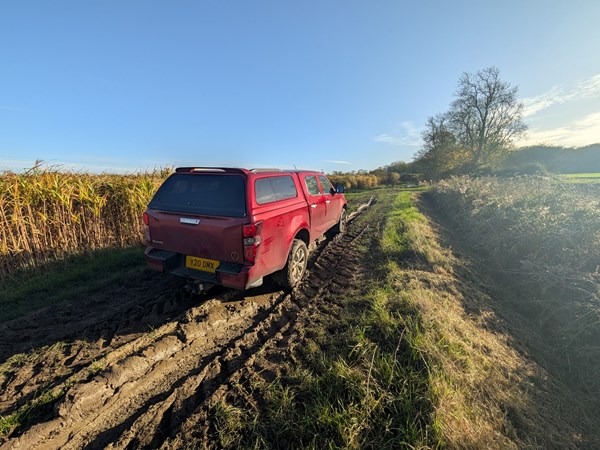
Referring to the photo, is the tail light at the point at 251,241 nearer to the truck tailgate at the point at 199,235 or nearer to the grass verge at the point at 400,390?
the truck tailgate at the point at 199,235

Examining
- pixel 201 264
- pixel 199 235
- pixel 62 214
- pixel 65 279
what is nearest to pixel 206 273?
pixel 201 264

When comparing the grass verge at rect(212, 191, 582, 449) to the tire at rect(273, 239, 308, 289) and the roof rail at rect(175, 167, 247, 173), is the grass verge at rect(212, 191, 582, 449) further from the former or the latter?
the roof rail at rect(175, 167, 247, 173)

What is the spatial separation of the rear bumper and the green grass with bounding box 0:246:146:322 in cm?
179

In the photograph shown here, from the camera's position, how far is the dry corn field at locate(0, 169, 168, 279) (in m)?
6.01

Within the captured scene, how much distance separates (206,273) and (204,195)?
1.14m

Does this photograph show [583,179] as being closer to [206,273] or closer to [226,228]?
[226,228]

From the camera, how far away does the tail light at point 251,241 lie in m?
3.79

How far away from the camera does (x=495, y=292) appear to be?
18.5 feet


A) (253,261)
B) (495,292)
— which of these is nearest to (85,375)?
(253,261)

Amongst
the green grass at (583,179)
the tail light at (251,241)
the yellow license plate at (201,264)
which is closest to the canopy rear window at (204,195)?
the tail light at (251,241)

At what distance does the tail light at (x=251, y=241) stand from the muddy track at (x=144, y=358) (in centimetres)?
94

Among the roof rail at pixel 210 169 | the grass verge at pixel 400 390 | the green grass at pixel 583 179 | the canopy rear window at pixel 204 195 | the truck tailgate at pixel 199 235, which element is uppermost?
the roof rail at pixel 210 169

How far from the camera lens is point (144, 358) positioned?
10.3 ft

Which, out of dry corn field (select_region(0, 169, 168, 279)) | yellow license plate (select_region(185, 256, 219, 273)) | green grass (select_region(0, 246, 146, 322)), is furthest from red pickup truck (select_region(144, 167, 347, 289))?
dry corn field (select_region(0, 169, 168, 279))
